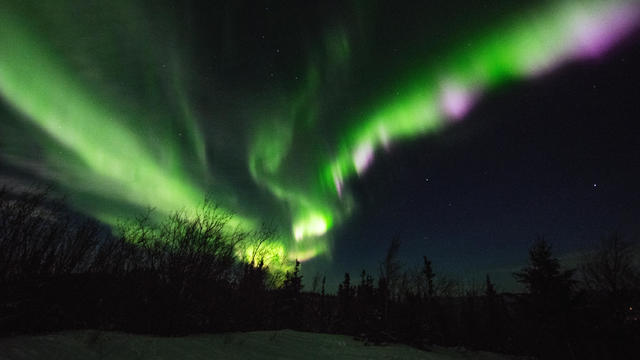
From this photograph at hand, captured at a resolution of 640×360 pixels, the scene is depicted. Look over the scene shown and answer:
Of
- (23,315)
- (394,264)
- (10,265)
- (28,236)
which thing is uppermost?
(394,264)

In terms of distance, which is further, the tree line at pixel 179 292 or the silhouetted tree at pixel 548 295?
the silhouetted tree at pixel 548 295

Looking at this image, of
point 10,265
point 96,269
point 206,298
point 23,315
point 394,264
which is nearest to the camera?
point 23,315

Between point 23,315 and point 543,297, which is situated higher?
point 543,297

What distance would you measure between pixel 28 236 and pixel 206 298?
28.0ft

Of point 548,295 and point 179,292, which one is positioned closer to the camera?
point 179,292

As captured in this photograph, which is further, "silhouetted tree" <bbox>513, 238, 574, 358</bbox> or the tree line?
"silhouetted tree" <bbox>513, 238, 574, 358</bbox>

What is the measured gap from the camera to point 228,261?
16906 millimetres

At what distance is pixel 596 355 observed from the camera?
2211 centimetres

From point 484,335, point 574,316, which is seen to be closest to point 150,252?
point 574,316

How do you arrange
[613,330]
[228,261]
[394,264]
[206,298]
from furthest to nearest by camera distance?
[394,264], [613,330], [228,261], [206,298]

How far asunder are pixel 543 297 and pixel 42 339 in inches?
1269

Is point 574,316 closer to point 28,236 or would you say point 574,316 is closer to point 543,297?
point 543,297

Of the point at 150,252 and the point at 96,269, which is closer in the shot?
the point at 96,269

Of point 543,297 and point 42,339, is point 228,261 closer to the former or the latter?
point 42,339
